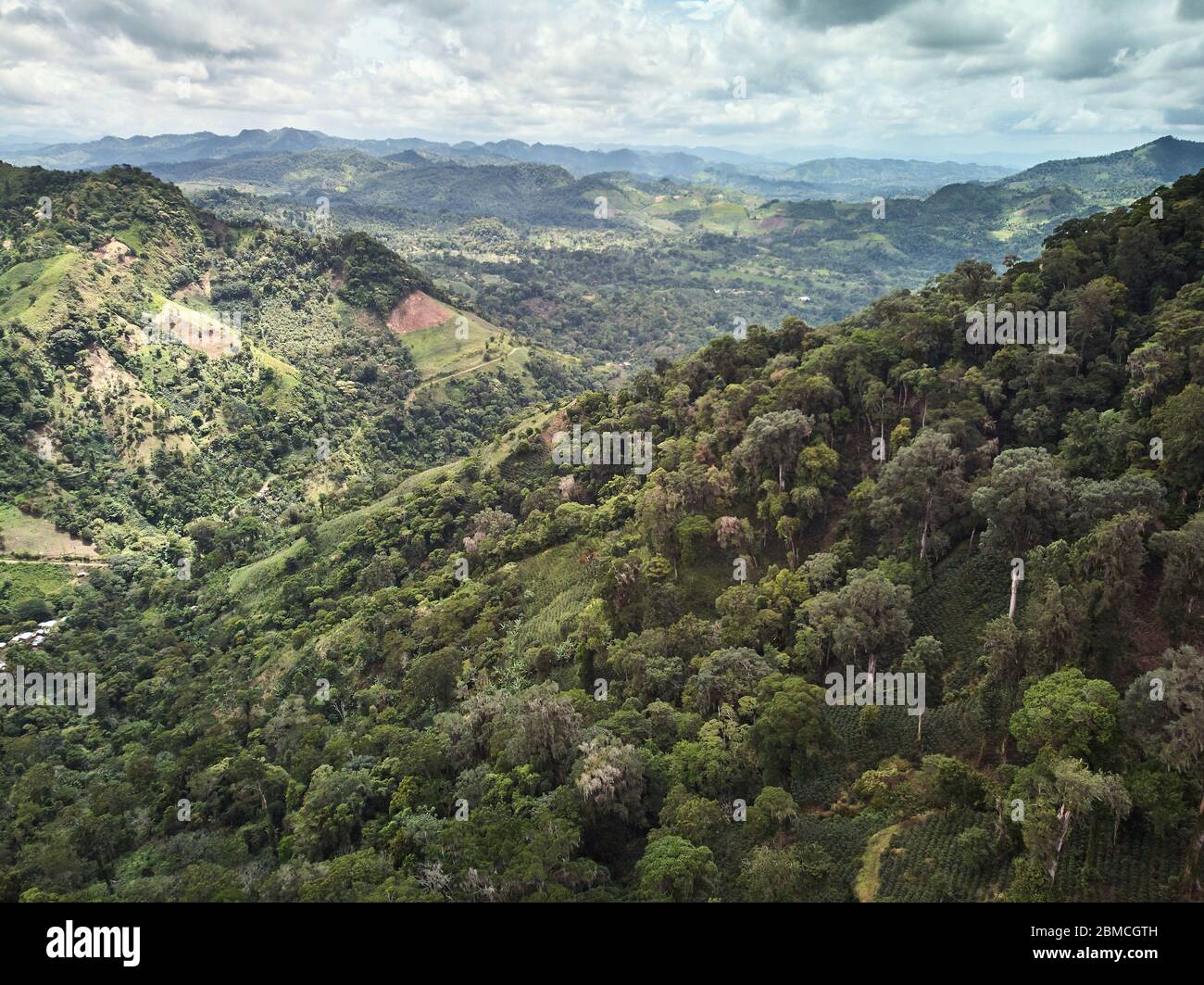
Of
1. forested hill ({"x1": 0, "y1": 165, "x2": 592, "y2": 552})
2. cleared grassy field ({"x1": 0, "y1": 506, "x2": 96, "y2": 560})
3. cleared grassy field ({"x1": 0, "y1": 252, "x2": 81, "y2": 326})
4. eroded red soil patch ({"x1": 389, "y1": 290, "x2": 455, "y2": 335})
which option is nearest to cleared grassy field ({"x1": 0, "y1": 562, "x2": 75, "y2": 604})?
cleared grassy field ({"x1": 0, "y1": 506, "x2": 96, "y2": 560})

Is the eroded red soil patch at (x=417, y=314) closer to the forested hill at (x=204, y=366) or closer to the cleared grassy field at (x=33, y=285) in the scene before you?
the forested hill at (x=204, y=366)

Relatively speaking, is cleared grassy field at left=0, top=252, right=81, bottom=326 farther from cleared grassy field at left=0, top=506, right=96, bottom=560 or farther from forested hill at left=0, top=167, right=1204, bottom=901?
forested hill at left=0, top=167, right=1204, bottom=901

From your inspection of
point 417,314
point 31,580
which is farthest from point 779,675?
point 417,314

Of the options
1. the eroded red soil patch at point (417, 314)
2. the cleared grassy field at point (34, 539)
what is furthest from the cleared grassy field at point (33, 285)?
the eroded red soil patch at point (417, 314)

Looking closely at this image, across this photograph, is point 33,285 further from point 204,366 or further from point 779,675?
point 779,675
